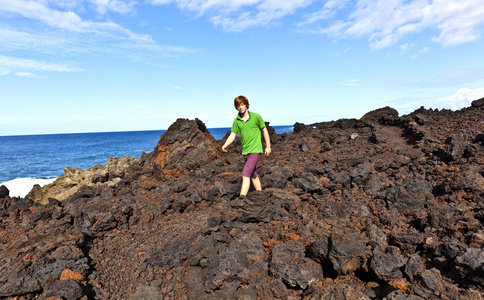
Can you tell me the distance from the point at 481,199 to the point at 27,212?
33.4 feet

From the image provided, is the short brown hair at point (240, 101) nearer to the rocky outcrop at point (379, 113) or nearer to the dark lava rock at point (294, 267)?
the dark lava rock at point (294, 267)

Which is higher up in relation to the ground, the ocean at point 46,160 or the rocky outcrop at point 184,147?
the rocky outcrop at point 184,147

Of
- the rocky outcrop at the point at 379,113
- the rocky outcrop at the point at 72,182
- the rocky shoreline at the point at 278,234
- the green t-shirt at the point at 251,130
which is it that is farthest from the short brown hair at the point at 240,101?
the rocky outcrop at the point at 379,113

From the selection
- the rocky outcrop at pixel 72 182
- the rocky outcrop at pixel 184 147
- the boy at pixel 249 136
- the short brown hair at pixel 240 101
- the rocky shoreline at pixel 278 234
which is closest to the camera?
the rocky shoreline at pixel 278 234

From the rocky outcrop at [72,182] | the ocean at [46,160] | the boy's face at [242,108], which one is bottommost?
the ocean at [46,160]

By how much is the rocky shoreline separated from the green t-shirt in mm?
1037

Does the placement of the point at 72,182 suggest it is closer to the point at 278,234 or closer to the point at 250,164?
the point at 250,164

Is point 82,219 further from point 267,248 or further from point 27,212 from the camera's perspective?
point 267,248

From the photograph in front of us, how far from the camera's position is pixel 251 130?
5.79 metres

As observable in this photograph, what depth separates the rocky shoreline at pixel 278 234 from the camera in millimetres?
3283

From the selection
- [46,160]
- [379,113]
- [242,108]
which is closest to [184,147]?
[242,108]

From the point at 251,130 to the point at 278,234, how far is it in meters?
2.27

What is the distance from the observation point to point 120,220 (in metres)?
5.68

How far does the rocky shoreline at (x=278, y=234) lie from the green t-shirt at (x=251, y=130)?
104 cm
